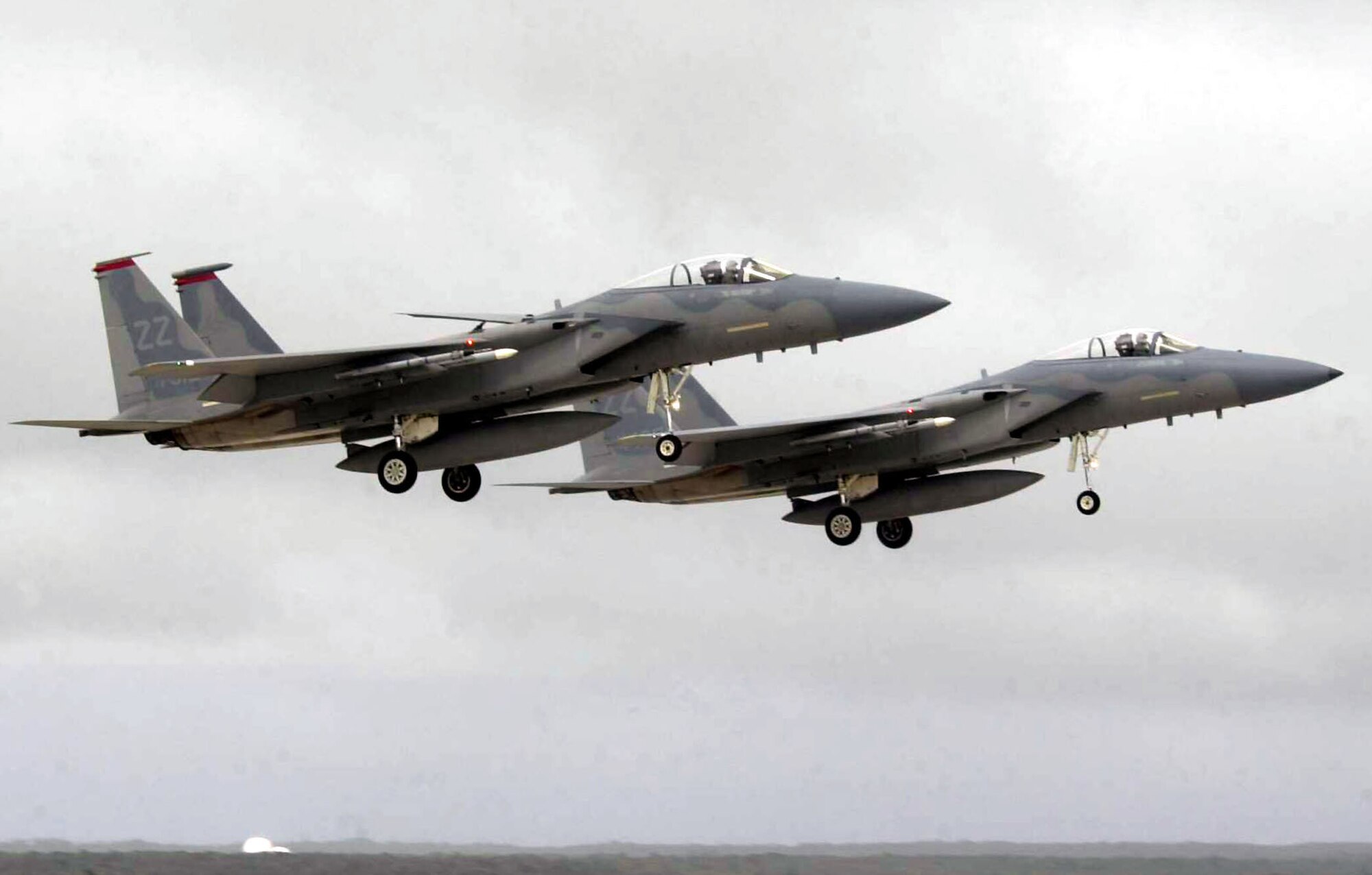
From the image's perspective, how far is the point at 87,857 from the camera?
308 ft

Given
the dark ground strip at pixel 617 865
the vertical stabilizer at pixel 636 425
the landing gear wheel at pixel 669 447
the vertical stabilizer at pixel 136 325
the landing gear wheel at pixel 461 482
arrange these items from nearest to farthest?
the landing gear wheel at pixel 669 447
the landing gear wheel at pixel 461 482
the vertical stabilizer at pixel 136 325
the vertical stabilizer at pixel 636 425
the dark ground strip at pixel 617 865

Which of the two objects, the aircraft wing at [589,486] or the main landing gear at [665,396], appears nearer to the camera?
the main landing gear at [665,396]

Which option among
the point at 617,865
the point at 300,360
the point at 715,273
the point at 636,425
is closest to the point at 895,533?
the point at 636,425

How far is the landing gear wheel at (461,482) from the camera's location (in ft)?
105

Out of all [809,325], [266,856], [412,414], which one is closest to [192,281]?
[412,414]

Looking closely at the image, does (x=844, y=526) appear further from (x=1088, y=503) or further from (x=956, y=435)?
(x=1088, y=503)

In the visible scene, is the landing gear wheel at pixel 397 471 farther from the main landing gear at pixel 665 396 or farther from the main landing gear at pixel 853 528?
the main landing gear at pixel 853 528

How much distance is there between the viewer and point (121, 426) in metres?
31.1

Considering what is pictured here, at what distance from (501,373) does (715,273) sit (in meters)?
3.77

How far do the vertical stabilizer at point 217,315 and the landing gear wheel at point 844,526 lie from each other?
11195 millimetres

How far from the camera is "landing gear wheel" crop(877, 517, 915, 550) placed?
38750 millimetres

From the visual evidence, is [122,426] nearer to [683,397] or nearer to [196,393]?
[196,393]

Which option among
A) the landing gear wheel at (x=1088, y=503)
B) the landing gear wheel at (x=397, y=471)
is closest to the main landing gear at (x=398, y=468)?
the landing gear wheel at (x=397, y=471)

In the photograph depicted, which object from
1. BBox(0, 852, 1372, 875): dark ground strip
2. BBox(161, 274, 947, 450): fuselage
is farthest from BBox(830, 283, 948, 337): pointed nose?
BBox(0, 852, 1372, 875): dark ground strip
